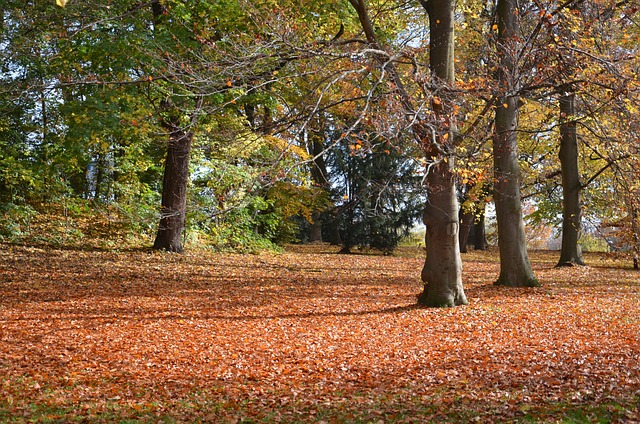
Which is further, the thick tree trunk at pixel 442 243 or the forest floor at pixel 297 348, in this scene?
the thick tree trunk at pixel 442 243

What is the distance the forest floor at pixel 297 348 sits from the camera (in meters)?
5.79

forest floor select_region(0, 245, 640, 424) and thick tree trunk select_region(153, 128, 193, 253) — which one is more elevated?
thick tree trunk select_region(153, 128, 193, 253)

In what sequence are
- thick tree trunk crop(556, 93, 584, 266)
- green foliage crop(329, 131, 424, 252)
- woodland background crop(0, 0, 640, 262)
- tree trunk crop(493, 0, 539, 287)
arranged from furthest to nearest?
green foliage crop(329, 131, 424, 252)
thick tree trunk crop(556, 93, 584, 266)
tree trunk crop(493, 0, 539, 287)
woodland background crop(0, 0, 640, 262)

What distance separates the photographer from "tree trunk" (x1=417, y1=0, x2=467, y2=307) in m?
10.6

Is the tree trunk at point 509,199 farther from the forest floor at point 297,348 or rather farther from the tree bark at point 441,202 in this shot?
the tree bark at point 441,202

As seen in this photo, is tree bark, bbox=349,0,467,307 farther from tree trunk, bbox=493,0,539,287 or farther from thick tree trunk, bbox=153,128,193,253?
thick tree trunk, bbox=153,128,193,253

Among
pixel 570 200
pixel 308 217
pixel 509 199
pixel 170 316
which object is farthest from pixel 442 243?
pixel 308 217

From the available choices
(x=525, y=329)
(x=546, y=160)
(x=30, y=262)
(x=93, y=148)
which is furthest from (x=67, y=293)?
(x=546, y=160)

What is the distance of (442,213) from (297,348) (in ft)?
13.0

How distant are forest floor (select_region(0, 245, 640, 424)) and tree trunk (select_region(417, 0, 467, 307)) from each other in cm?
53

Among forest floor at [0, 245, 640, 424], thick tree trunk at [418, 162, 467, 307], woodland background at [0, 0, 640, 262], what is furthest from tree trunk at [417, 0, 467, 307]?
forest floor at [0, 245, 640, 424]

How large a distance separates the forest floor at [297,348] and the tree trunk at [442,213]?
53 centimetres

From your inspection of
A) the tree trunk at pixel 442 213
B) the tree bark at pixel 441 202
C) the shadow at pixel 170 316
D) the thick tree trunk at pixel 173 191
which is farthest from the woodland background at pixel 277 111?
the shadow at pixel 170 316

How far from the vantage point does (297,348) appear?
27.4 ft
